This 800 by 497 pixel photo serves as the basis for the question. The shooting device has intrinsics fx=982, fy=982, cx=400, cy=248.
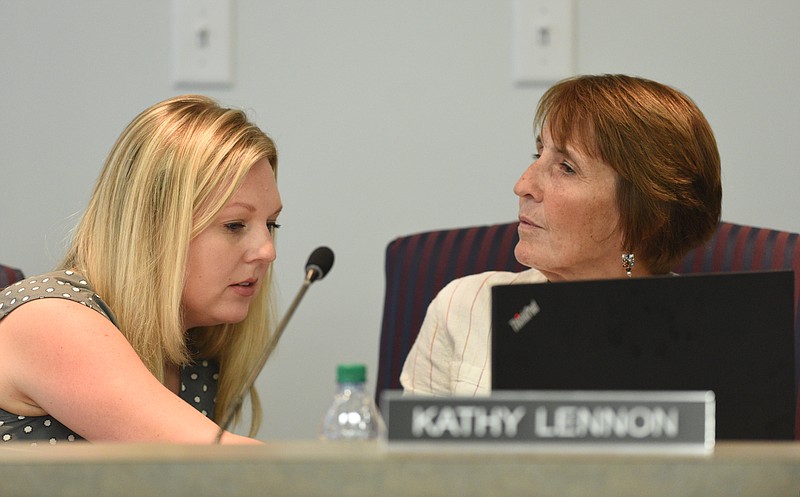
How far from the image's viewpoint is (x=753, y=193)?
6.53 ft

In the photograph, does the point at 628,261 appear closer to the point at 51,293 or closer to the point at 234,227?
the point at 234,227

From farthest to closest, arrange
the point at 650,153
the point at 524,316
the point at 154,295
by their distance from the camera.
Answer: the point at 650,153, the point at 154,295, the point at 524,316

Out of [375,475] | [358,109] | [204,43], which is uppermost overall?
[204,43]

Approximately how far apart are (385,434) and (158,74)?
155 centimetres

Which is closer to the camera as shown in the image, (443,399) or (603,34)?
(443,399)

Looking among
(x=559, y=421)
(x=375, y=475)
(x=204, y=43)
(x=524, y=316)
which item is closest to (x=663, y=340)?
(x=524, y=316)

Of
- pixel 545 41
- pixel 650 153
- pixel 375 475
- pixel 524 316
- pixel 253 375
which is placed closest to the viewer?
pixel 375 475

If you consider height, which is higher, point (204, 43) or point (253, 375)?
point (204, 43)

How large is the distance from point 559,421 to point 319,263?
0.65 metres

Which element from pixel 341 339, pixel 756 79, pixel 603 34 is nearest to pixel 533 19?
pixel 603 34

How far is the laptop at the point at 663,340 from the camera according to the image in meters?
0.81

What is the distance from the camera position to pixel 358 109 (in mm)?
1992

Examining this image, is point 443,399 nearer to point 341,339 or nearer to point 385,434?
point 385,434

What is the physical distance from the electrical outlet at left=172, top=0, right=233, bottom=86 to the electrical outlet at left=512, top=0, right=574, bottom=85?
590 mm
